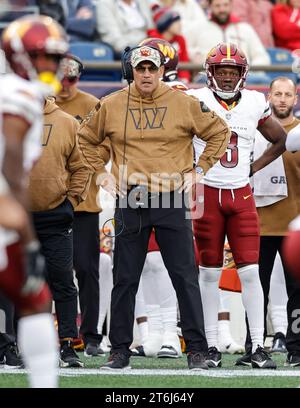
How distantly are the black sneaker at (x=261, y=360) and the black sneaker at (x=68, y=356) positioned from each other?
3.34 ft

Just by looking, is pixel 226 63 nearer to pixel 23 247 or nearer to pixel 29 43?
pixel 29 43

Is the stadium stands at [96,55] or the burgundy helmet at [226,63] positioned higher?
the stadium stands at [96,55]

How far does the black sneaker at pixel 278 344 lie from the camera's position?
336 inches

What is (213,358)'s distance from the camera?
24.2ft

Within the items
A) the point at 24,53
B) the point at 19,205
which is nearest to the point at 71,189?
the point at 24,53

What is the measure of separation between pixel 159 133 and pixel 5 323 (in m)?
1.41

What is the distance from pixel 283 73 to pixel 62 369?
589cm

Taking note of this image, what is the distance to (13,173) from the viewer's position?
4.64 meters

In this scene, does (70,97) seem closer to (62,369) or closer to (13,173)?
(62,369)

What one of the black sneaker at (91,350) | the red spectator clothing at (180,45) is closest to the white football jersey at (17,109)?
the black sneaker at (91,350)

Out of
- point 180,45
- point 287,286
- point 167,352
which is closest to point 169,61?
point 287,286

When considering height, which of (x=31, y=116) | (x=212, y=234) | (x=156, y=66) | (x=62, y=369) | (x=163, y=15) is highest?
(x=163, y=15)

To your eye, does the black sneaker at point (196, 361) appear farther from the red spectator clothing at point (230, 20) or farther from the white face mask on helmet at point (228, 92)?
the red spectator clothing at point (230, 20)
